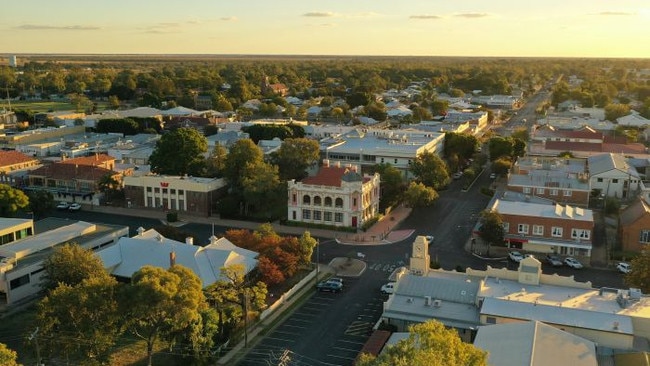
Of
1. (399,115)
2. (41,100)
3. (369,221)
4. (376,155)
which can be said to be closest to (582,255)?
(369,221)

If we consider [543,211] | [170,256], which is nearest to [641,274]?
[543,211]

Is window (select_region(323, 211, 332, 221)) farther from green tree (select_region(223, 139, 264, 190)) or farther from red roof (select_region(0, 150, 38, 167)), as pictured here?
red roof (select_region(0, 150, 38, 167))

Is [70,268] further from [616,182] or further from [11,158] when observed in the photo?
[616,182]

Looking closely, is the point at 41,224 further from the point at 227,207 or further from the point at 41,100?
the point at 41,100

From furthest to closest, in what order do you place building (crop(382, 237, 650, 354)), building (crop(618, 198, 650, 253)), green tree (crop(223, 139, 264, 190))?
1. green tree (crop(223, 139, 264, 190))
2. building (crop(618, 198, 650, 253))
3. building (crop(382, 237, 650, 354))

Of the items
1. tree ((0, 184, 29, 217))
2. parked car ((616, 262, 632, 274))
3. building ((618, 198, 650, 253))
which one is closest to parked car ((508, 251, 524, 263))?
parked car ((616, 262, 632, 274))

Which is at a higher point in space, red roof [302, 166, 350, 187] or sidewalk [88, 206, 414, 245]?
red roof [302, 166, 350, 187]
